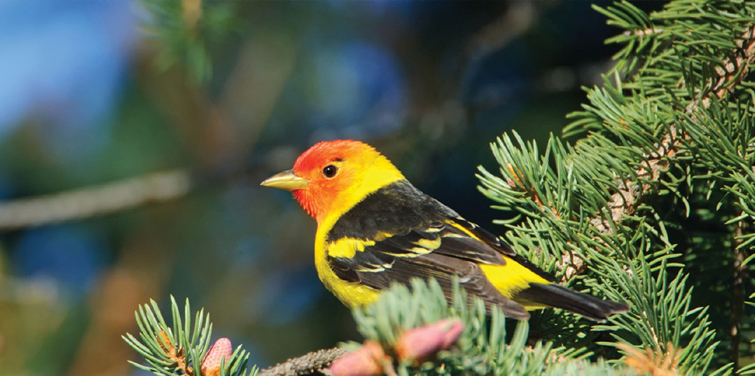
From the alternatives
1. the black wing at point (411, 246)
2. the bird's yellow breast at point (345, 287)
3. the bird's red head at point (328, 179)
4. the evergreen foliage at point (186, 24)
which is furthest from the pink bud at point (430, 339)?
the bird's red head at point (328, 179)

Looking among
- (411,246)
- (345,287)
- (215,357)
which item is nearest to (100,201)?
(345,287)

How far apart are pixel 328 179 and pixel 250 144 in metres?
2.14

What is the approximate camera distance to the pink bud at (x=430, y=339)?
1146 mm

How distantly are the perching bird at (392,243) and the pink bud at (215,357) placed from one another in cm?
85

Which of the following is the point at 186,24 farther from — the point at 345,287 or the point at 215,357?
the point at 215,357

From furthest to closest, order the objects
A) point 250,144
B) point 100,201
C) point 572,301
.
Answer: point 250,144 < point 100,201 < point 572,301

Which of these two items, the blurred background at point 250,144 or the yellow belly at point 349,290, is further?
the blurred background at point 250,144

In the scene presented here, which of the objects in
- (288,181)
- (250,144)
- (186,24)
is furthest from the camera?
(250,144)

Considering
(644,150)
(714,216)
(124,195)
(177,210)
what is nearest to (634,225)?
(644,150)

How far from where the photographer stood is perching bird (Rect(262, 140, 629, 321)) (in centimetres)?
210

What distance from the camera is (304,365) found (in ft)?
6.15

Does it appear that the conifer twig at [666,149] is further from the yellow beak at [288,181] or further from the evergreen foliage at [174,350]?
the yellow beak at [288,181]

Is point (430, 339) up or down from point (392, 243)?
down

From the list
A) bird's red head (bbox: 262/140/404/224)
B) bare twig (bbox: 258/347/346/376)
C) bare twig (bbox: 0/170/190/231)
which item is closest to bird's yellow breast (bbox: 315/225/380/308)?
bird's red head (bbox: 262/140/404/224)
